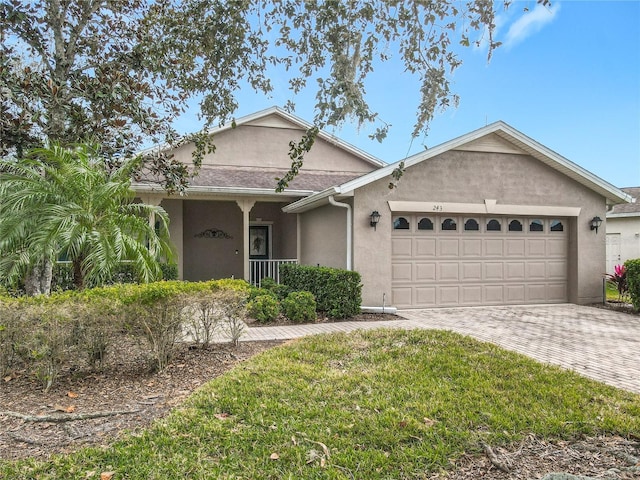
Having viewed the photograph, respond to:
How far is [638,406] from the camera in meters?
4.20

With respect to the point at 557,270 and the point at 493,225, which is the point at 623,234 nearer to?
the point at 557,270

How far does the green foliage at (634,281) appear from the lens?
10656 millimetres

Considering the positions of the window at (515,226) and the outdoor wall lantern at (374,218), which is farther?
the window at (515,226)

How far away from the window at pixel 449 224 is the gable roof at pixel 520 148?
5.80 feet

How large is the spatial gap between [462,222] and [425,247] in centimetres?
134

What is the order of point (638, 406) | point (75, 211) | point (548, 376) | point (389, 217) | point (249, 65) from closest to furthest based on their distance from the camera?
point (638, 406), point (249, 65), point (548, 376), point (75, 211), point (389, 217)

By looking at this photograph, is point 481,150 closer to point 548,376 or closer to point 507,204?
point 507,204

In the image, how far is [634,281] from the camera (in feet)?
35.3

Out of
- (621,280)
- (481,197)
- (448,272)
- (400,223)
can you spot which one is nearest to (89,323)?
(400,223)

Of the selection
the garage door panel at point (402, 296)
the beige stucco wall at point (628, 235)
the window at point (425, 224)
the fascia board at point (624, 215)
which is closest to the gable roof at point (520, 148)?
the window at point (425, 224)

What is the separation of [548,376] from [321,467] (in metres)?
3.29

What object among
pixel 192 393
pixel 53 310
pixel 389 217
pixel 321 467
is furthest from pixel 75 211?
pixel 389 217

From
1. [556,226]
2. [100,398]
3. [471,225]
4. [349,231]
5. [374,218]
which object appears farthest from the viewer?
[556,226]

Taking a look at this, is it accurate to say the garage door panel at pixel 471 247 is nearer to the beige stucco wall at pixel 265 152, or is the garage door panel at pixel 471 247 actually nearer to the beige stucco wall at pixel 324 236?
the beige stucco wall at pixel 324 236
